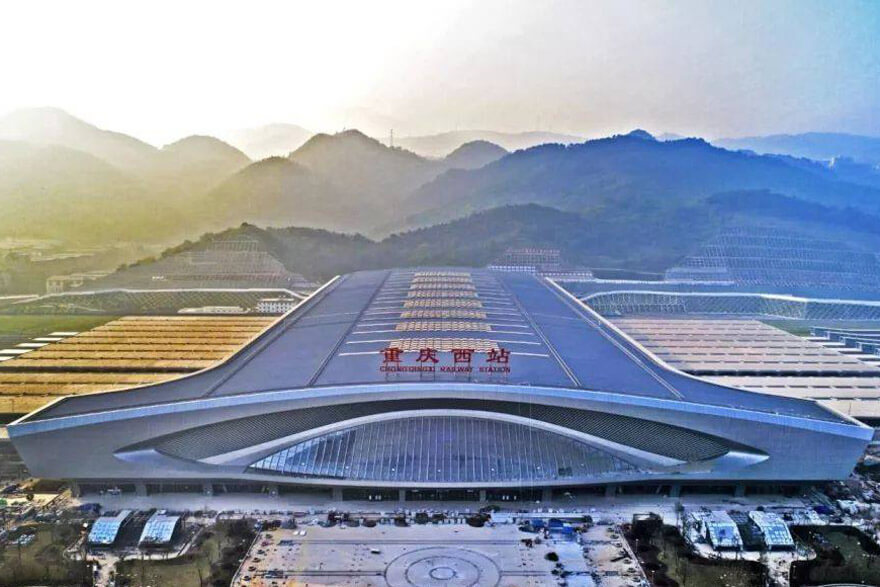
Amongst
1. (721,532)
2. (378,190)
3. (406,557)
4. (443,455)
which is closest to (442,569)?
(406,557)

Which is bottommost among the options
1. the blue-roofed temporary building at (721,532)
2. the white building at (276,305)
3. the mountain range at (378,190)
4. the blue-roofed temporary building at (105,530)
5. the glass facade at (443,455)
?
the blue-roofed temporary building at (105,530)

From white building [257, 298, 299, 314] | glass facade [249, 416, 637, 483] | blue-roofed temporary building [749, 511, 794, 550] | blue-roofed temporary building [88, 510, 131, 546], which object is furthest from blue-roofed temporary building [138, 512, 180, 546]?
white building [257, 298, 299, 314]

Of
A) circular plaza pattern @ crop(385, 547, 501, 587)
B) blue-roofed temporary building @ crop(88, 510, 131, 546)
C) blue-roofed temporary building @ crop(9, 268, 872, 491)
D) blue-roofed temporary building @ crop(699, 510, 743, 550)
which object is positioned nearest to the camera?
circular plaza pattern @ crop(385, 547, 501, 587)

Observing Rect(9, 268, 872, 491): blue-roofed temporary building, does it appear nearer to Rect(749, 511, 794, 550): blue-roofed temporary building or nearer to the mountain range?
Rect(749, 511, 794, 550): blue-roofed temporary building

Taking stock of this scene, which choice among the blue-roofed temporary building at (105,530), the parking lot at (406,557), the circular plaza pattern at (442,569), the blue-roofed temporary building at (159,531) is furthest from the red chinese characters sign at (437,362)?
the blue-roofed temporary building at (105,530)

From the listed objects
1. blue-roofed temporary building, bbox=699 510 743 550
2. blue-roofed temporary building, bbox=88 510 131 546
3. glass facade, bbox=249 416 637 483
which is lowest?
blue-roofed temporary building, bbox=88 510 131 546

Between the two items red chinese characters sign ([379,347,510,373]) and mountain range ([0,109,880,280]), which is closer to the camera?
red chinese characters sign ([379,347,510,373])

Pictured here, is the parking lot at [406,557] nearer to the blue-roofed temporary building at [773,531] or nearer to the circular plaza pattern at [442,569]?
the circular plaza pattern at [442,569]
